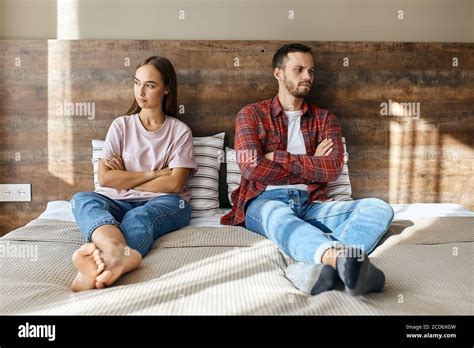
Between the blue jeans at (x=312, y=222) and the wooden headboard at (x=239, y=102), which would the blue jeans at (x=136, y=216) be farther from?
the wooden headboard at (x=239, y=102)

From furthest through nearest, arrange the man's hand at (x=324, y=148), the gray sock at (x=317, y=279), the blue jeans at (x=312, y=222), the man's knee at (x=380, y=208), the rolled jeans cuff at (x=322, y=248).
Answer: the man's hand at (x=324, y=148)
the man's knee at (x=380, y=208)
the blue jeans at (x=312, y=222)
the rolled jeans cuff at (x=322, y=248)
the gray sock at (x=317, y=279)

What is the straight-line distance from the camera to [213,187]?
8.17 feet

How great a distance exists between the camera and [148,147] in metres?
2.35

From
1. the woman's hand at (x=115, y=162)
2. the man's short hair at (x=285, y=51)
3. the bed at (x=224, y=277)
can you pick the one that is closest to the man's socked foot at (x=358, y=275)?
the bed at (x=224, y=277)

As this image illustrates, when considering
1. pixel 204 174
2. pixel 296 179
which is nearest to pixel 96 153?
pixel 204 174

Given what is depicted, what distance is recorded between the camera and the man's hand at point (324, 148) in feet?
7.70

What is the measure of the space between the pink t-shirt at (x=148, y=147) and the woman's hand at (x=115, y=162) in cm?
2

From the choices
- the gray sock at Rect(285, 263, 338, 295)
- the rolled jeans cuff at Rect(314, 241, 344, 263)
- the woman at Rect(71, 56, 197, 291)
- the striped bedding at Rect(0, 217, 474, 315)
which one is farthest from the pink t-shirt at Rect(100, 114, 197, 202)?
the gray sock at Rect(285, 263, 338, 295)

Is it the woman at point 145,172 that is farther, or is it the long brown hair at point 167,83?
the long brown hair at point 167,83

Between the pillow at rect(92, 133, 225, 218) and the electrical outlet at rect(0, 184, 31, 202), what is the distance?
1.25 feet

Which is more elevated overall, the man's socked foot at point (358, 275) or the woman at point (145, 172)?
the woman at point (145, 172)

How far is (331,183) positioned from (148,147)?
89cm

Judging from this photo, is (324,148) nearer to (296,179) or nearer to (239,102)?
(296,179)

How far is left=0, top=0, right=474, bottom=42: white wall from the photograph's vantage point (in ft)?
8.77
